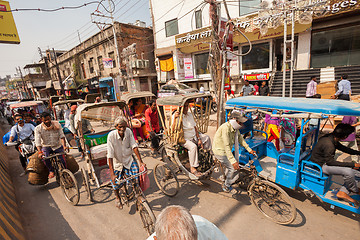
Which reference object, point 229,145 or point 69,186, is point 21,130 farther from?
point 229,145

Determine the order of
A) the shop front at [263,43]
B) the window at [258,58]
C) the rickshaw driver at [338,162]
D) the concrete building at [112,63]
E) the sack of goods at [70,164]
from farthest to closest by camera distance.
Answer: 1. the concrete building at [112,63]
2. the window at [258,58]
3. the shop front at [263,43]
4. the sack of goods at [70,164]
5. the rickshaw driver at [338,162]

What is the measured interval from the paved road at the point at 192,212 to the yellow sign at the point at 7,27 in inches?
310

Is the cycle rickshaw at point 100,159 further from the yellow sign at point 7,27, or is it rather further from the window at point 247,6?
the window at point 247,6

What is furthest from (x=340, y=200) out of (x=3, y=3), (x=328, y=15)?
(x=3, y=3)

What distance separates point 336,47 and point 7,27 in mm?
19262

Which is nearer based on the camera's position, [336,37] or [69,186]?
[69,186]

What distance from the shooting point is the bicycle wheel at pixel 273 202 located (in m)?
3.25

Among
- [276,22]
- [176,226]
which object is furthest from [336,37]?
[176,226]

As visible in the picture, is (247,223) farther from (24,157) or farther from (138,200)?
(24,157)

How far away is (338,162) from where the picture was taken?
10.3ft

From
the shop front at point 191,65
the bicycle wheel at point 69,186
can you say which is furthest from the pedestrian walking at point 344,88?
the bicycle wheel at point 69,186

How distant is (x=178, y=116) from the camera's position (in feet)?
14.5

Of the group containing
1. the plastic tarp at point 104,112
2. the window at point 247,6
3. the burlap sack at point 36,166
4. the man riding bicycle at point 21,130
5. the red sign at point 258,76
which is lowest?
the burlap sack at point 36,166

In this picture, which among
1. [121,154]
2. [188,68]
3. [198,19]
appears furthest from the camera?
[188,68]
